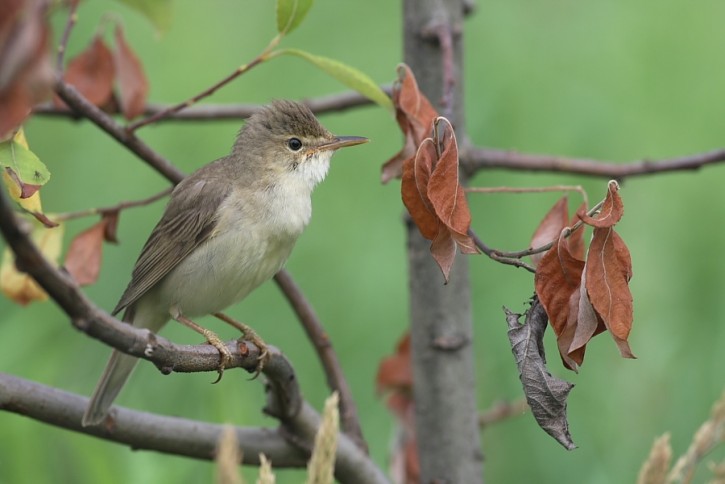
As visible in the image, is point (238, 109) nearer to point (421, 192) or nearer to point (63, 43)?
point (63, 43)

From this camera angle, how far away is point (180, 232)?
302 centimetres

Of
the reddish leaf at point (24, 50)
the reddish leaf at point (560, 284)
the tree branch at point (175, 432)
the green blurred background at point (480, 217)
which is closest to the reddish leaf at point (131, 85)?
the green blurred background at point (480, 217)

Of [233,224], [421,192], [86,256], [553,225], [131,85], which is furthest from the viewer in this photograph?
[233,224]

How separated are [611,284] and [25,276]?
1347 millimetres

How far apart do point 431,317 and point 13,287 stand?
1.01m

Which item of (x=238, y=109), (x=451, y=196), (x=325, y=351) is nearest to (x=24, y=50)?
(x=451, y=196)

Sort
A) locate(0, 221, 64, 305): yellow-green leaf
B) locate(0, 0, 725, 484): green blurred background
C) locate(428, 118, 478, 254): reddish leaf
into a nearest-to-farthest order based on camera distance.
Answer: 1. locate(428, 118, 478, 254): reddish leaf
2. locate(0, 221, 64, 305): yellow-green leaf
3. locate(0, 0, 725, 484): green blurred background

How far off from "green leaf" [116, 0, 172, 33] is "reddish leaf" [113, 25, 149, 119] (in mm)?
125

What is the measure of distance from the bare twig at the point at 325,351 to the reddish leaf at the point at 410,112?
0.55 metres

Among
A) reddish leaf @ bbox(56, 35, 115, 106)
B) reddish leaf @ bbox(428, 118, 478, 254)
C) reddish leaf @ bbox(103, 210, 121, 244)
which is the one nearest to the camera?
Answer: reddish leaf @ bbox(428, 118, 478, 254)

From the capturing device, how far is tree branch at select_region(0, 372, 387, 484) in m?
2.23

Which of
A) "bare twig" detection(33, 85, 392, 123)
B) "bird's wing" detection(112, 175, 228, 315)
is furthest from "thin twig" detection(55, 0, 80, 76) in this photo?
"bird's wing" detection(112, 175, 228, 315)

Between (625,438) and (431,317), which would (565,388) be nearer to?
(431,317)

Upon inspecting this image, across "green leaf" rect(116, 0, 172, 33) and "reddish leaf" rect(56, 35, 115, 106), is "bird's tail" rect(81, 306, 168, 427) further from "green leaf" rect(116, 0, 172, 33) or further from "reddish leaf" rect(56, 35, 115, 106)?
"green leaf" rect(116, 0, 172, 33)
